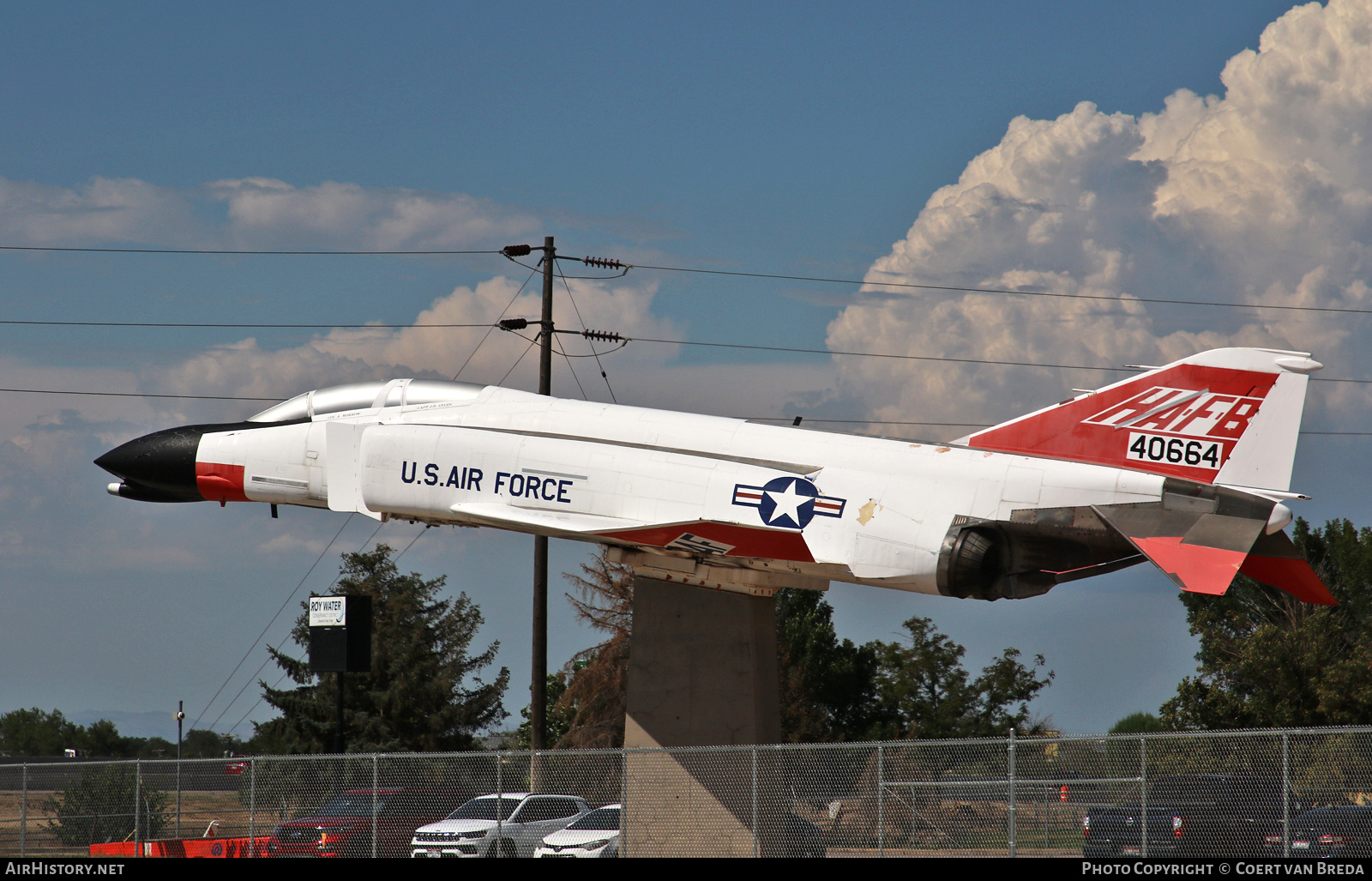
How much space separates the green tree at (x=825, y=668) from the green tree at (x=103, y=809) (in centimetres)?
2398

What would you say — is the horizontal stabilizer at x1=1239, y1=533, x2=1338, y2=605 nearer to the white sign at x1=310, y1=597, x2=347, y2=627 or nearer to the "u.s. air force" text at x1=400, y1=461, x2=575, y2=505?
the "u.s. air force" text at x1=400, y1=461, x2=575, y2=505

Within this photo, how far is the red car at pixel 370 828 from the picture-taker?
16.7 metres

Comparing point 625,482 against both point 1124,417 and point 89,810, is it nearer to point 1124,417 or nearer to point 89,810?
point 1124,417

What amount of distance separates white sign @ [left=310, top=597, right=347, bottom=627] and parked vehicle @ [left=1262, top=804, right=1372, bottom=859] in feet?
52.9

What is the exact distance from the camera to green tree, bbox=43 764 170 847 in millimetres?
20234

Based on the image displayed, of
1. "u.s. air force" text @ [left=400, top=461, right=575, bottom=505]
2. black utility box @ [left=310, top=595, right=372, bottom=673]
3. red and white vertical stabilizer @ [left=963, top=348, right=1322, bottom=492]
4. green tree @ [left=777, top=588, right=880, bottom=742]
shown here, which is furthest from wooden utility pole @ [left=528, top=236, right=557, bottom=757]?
green tree @ [left=777, top=588, right=880, bottom=742]

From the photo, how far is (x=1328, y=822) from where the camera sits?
12898 millimetres

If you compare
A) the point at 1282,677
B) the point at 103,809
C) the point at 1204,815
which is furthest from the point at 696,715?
the point at 1282,677

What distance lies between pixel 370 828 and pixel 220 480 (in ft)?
18.1

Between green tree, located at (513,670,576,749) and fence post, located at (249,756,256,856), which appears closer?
fence post, located at (249,756,256,856)

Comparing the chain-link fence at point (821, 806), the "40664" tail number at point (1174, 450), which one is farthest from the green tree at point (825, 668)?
the "40664" tail number at point (1174, 450)
